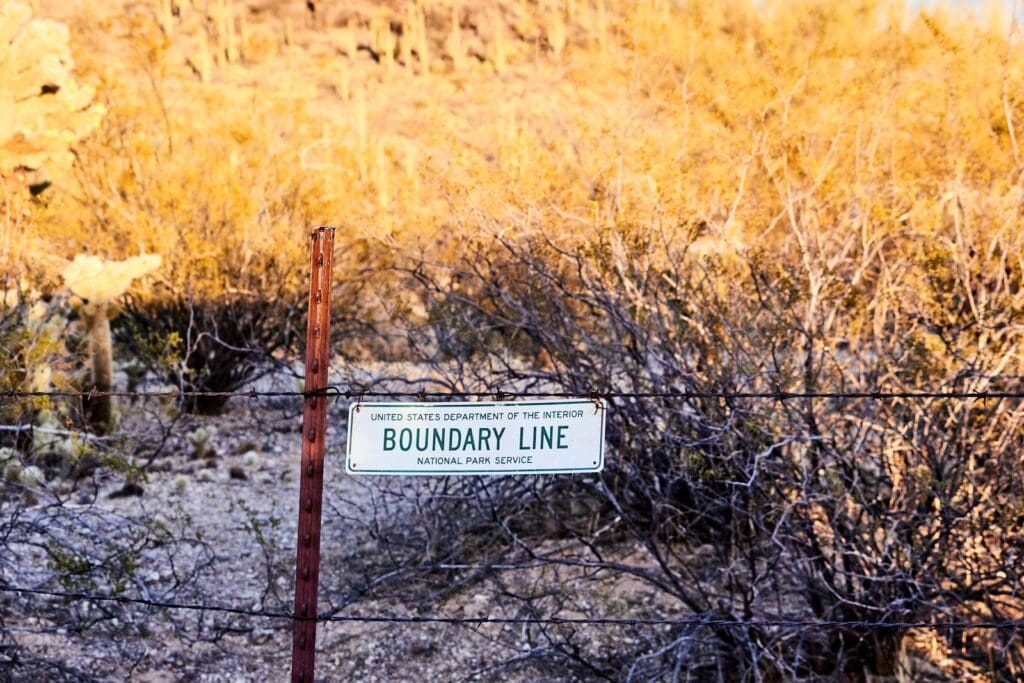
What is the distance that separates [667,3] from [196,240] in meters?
4.80

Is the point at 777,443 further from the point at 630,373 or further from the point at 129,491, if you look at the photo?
the point at 129,491

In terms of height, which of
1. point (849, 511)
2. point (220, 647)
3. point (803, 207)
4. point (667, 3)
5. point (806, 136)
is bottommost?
point (220, 647)

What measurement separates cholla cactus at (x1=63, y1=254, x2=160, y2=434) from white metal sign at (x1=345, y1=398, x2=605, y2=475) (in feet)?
21.1

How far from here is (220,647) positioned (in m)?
6.60

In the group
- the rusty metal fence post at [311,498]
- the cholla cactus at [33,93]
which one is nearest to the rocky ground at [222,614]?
the rusty metal fence post at [311,498]

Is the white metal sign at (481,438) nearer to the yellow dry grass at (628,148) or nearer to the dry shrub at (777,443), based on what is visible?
the dry shrub at (777,443)

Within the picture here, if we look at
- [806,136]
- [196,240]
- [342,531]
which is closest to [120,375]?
[196,240]

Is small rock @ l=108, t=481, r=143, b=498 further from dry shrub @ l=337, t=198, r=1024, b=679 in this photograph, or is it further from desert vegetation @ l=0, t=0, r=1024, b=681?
dry shrub @ l=337, t=198, r=1024, b=679

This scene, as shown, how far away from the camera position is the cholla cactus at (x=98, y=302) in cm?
997

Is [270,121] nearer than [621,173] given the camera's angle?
No

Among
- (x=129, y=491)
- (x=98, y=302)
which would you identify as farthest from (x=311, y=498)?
(x=98, y=302)

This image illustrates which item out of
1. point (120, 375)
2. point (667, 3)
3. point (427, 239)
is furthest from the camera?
point (120, 375)

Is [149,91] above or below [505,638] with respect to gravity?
above

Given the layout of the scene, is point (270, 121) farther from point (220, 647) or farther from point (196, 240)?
point (220, 647)
